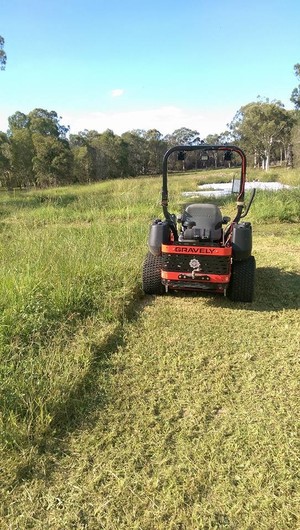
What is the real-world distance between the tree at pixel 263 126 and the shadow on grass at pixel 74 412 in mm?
36734

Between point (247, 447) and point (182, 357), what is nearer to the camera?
point (247, 447)

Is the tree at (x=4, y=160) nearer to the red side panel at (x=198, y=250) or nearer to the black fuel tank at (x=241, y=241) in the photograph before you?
the red side panel at (x=198, y=250)

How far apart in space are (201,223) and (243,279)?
70cm

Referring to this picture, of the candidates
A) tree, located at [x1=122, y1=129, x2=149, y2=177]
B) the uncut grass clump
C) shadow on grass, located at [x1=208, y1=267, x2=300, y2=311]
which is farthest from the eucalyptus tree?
shadow on grass, located at [x1=208, y1=267, x2=300, y2=311]

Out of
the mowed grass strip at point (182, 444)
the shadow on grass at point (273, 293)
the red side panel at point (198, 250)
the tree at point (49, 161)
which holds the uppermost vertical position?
the tree at point (49, 161)

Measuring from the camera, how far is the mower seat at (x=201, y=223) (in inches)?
126

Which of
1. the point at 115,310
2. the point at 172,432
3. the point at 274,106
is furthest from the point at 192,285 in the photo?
the point at 274,106

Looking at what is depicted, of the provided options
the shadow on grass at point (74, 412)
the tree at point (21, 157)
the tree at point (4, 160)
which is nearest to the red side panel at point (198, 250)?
the shadow on grass at point (74, 412)

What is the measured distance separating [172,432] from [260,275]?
2.82 m

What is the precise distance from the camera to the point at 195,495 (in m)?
1.49

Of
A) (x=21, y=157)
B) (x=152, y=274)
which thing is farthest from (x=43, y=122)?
(x=152, y=274)

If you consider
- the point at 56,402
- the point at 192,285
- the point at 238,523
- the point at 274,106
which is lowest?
the point at 238,523

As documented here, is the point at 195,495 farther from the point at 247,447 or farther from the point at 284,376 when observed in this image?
the point at 284,376

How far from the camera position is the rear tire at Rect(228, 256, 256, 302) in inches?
126
